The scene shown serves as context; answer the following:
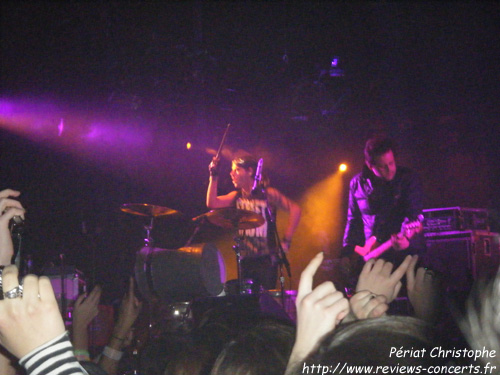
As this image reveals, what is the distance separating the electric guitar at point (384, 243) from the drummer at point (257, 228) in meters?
0.99

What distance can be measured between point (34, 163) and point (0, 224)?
417 cm

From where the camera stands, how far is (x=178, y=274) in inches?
151

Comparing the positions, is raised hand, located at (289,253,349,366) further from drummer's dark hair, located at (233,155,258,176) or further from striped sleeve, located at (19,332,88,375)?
drummer's dark hair, located at (233,155,258,176)

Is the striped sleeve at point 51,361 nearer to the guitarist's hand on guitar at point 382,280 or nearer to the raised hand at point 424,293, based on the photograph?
the guitarist's hand on guitar at point 382,280

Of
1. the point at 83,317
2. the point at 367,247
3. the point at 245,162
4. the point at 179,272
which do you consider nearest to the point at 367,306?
the point at 83,317

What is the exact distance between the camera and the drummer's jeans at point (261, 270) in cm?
547

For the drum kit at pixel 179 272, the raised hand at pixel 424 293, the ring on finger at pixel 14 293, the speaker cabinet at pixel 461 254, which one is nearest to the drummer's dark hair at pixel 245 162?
the drum kit at pixel 179 272

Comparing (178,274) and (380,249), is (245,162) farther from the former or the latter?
(178,274)

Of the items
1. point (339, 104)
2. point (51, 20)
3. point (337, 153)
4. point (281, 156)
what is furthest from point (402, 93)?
point (51, 20)

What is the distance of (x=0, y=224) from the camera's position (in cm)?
207

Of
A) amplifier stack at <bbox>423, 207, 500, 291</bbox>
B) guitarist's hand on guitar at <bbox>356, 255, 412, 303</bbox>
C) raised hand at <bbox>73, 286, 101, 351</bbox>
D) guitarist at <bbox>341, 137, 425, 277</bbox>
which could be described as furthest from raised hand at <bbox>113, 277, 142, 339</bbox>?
amplifier stack at <bbox>423, 207, 500, 291</bbox>

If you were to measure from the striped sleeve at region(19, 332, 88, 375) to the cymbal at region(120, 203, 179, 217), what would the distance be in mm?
3536

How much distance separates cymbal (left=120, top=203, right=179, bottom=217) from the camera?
4559 millimetres

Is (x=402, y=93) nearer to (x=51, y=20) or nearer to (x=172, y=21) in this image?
(x=172, y=21)
